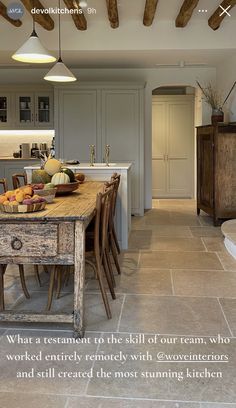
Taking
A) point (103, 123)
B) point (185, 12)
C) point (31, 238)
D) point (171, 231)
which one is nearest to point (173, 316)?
point (31, 238)

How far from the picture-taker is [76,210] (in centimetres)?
279

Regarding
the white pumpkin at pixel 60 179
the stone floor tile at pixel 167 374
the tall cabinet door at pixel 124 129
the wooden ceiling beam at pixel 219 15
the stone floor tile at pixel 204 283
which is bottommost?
the stone floor tile at pixel 167 374

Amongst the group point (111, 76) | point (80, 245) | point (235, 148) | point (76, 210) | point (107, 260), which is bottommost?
point (107, 260)

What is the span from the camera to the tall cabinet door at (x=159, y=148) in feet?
30.3

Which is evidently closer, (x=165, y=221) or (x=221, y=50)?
(x=221, y=50)

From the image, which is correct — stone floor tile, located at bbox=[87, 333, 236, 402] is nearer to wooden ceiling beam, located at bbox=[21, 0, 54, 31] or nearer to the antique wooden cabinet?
the antique wooden cabinet

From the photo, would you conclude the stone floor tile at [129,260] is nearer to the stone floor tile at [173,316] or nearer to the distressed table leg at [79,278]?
the stone floor tile at [173,316]

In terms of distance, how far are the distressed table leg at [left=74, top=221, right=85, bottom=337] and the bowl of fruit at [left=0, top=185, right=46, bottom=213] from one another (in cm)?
30

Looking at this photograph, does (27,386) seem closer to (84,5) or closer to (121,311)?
(121,311)

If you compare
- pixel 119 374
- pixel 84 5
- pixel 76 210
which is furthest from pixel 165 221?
pixel 119 374

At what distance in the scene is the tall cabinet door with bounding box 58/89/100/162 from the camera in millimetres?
7230

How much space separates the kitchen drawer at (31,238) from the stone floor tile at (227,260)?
87.3 inches

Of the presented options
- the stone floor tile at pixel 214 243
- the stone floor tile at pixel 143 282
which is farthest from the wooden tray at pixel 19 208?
the stone floor tile at pixel 214 243

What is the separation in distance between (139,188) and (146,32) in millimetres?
2493
